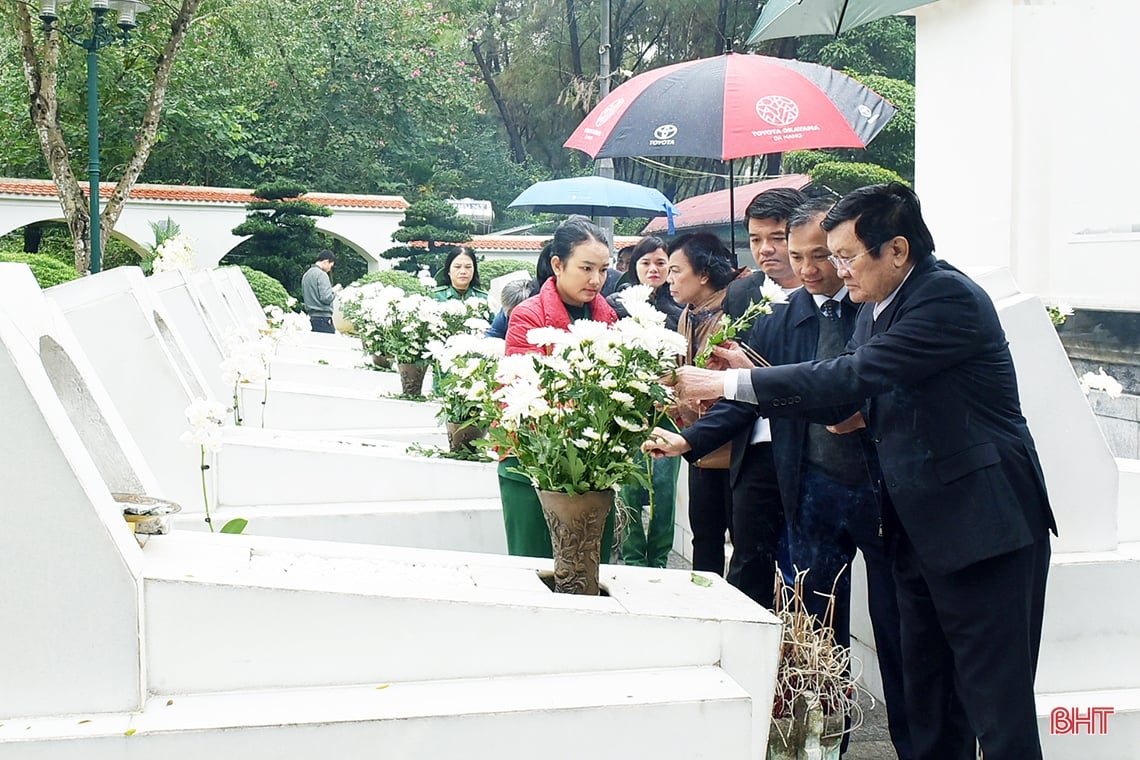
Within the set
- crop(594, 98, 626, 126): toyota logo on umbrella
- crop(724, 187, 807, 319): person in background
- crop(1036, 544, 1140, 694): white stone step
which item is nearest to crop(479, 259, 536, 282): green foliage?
crop(594, 98, 626, 126): toyota logo on umbrella

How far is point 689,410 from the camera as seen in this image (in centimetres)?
390

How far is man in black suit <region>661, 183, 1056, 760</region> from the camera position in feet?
8.60

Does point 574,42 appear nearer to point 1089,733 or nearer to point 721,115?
point 721,115

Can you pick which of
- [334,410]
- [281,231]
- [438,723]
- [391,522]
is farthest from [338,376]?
[281,231]

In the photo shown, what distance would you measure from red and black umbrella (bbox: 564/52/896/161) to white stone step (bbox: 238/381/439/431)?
5.80 ft

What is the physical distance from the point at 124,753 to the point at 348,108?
2675 centimetres

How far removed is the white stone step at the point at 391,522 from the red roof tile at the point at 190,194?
15663 mm

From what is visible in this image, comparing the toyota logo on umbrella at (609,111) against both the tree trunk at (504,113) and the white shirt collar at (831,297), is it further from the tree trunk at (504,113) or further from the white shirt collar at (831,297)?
the tree trunk at (504,113)

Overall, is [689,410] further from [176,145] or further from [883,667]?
[176,145]

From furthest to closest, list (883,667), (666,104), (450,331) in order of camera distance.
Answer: (450,331) < (666,104) < (883,667)

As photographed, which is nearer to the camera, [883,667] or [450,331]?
[883,667]

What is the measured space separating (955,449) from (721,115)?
314cm

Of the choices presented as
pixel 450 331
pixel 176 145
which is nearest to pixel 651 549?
pixel 450 331

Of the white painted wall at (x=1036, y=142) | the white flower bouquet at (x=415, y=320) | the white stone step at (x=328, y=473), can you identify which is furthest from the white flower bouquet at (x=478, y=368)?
→ the white painted wall at (x=1036, y=142)
